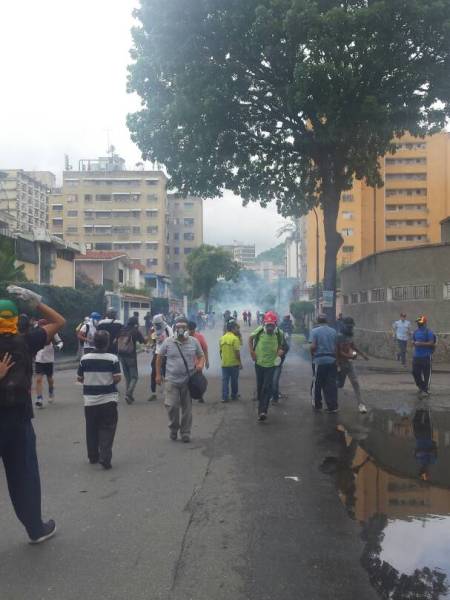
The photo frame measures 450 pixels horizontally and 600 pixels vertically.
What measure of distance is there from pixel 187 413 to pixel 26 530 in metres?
3.79

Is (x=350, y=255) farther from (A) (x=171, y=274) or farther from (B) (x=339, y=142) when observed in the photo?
(B) (x=339, y=142)

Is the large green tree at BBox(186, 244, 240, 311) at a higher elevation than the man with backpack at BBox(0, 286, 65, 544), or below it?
higher

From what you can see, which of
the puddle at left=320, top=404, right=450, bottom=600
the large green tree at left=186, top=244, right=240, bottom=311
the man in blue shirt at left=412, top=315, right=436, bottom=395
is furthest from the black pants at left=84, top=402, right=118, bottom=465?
the large green tree at left=186, top=244, right=240, bottom=311

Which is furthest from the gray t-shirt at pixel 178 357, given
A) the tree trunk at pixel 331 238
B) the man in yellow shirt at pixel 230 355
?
the tree trunk at pixel 331 238

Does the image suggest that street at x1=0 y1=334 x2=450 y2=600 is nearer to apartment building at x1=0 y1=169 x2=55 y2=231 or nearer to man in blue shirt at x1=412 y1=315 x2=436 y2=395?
man in blue shirt at x1=412 y1=315 x2=436 y2=395

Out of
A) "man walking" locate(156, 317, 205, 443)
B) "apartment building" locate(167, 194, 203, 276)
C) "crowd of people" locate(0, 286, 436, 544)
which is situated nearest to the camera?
"crowd of people" locate(0, 286, 436, 544)

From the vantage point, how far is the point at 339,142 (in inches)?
789

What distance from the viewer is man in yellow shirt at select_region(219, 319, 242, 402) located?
11594mm

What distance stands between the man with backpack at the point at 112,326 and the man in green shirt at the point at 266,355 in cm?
286

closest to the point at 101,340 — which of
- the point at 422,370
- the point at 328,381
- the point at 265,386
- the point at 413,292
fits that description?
the point at 265,386

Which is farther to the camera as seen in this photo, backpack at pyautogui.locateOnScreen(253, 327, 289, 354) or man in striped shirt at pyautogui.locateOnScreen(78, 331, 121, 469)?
backpack at pyautogui.locateOnScreen(253, 327, 289, 354)

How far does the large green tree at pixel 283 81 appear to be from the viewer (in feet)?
54.9

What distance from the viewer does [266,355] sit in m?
9.73

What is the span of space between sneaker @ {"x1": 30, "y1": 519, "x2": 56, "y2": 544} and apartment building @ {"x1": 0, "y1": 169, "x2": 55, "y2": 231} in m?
90.7
